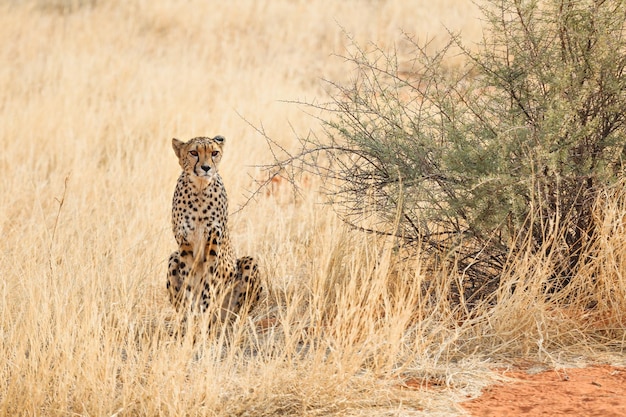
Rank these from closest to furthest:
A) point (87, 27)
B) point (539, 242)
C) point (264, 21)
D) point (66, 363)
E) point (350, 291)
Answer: point (66, 363)
point (350, 291)
point (539, 242)
point (87, 27)
point (264, 21)

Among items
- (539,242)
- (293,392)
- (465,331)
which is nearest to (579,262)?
(539,242)

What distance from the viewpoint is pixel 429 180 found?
4531 mm

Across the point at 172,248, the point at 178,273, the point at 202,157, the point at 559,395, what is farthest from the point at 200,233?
the point at 559,395

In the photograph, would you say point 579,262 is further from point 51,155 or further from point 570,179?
point 51,155

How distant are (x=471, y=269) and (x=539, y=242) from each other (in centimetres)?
34

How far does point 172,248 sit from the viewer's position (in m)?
5.57

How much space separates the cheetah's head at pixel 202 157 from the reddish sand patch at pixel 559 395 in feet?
5.31

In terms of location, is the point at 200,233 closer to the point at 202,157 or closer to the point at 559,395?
the point at 202,157

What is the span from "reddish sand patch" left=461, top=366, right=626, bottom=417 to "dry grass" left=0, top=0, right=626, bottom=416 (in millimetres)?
103

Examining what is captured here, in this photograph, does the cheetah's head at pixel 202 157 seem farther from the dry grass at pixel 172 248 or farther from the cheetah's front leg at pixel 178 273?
the dry grass at pixel 172 248

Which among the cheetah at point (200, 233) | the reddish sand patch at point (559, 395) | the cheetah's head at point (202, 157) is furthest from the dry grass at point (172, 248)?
the cheetah's head at point (202, 157)

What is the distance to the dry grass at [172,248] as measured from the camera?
11.4ft

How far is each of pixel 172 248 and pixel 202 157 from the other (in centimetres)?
129

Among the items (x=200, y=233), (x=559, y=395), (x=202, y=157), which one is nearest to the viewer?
(x=559, y=395)
